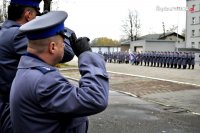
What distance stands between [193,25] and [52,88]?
7859cm

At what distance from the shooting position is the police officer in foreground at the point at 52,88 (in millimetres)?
2146

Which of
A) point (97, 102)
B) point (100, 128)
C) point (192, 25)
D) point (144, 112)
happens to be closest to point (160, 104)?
point (144, 112)

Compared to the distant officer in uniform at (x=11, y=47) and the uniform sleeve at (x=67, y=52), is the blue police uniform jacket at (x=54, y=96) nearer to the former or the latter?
the uniform sleeve at (x=67, y=52)

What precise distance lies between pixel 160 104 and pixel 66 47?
30.3ft

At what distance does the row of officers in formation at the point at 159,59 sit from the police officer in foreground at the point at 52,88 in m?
33.0

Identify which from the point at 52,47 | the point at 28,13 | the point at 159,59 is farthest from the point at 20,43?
the point at 159,59

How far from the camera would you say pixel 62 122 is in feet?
7.39

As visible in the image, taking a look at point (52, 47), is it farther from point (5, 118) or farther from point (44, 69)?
point (5, 118)

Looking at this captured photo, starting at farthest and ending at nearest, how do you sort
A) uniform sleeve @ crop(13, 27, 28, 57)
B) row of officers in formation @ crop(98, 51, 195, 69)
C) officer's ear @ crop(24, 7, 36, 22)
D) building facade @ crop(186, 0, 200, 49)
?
building facade @ crop(186, 0, 200, 49), row of officers in formation @ crop(98, 51, 195, 69), officer's ear @ crop(24, 7, 36, 22), uniform sleeve @ crop(13, 27, 28, 57)

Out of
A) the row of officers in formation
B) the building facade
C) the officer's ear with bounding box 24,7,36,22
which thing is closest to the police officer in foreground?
the officer's ear with bounding box 24,7,36,22

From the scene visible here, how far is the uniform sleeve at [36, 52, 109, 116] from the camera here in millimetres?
2131

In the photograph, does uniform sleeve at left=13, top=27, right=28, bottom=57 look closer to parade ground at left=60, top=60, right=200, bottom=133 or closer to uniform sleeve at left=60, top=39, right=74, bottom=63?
uniform sleeve at left=60, top=39, right=74, bottom=63

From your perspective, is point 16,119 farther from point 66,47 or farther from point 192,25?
point 192,25

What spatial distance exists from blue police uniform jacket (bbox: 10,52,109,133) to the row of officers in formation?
33.0 meters
